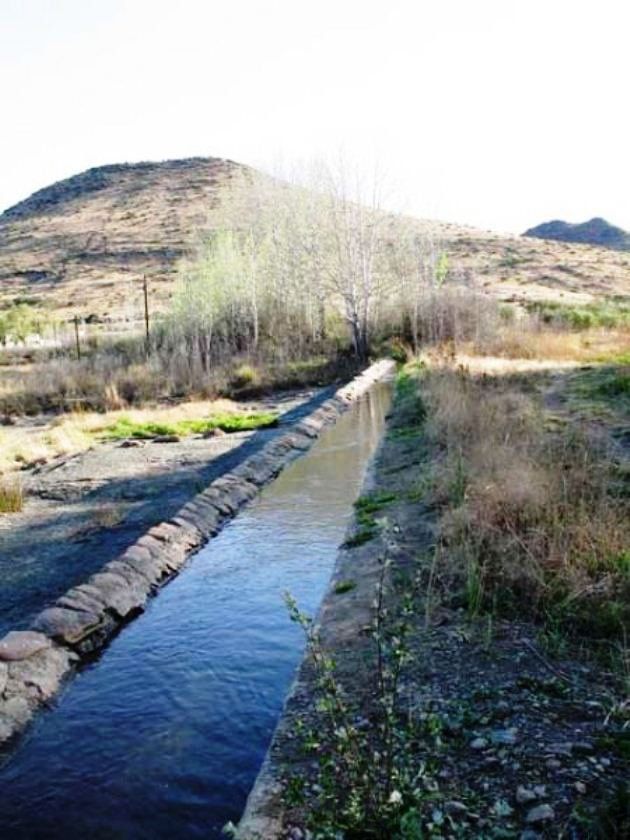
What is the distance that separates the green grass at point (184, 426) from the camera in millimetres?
17109

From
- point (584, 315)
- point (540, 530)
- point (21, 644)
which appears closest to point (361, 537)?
point (540, 530)

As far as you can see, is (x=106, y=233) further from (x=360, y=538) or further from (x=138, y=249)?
(x=360, y=538)

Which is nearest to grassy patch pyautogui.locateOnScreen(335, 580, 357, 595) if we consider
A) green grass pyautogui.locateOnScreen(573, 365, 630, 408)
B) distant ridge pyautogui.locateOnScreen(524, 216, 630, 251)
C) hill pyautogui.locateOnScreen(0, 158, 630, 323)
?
green grass pyautogui.locateOnScreen(573, 365, 630, 408)

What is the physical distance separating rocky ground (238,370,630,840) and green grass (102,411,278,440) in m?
11.7

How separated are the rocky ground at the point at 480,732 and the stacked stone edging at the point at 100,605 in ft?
5.82

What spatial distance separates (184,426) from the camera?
695 inches

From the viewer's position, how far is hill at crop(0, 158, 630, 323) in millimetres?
59281

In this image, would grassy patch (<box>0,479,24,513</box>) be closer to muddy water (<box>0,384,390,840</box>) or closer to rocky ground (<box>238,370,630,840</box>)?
A: muddy water (<box>0,384,390,840</box>)

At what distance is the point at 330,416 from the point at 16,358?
20.5 m

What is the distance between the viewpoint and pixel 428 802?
330 cm

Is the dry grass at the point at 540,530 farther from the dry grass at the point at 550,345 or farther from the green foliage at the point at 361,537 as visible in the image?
the dry grass at the point at 550,345

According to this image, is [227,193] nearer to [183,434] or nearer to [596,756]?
[183,434]

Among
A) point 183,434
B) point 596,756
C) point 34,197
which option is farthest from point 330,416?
point 34,197

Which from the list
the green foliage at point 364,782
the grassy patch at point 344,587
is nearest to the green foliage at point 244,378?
the grassy patch at point 344,587
